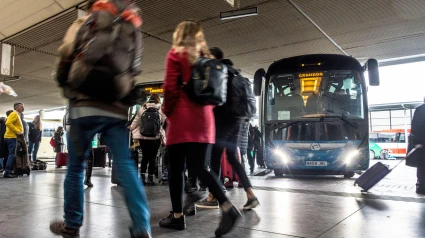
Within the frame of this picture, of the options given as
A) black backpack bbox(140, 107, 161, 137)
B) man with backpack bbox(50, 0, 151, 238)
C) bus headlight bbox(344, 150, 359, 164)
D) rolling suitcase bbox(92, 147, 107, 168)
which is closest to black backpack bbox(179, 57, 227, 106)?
man with backpack bbox(50, 0, 151, 238)

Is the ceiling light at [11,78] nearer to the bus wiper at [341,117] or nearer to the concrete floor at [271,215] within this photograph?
the concrete floor at [271,215]

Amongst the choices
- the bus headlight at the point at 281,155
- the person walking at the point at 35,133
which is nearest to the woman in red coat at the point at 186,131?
the bus headlight at the point at 281,155

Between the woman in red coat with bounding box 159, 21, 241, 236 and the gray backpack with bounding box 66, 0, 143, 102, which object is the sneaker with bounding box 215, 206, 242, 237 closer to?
the woman in red coat with bounding box 159, 21, 241, 236

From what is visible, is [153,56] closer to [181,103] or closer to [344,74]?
[344,74]

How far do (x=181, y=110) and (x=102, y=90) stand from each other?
786 mm

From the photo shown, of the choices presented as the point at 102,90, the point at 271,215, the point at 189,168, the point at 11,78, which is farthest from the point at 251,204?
the point at 11,78

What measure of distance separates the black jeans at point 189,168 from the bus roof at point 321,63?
5672 millimetres

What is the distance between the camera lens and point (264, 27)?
9961mm

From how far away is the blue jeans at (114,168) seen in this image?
202 centimetres

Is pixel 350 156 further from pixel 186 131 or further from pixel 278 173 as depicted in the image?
pixel 186 131

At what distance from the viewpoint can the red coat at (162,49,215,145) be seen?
261 cm

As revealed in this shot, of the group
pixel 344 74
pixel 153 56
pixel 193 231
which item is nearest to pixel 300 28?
pixel 344 74

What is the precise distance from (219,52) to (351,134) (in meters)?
4.68

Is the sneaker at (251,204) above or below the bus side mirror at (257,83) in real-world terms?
below
